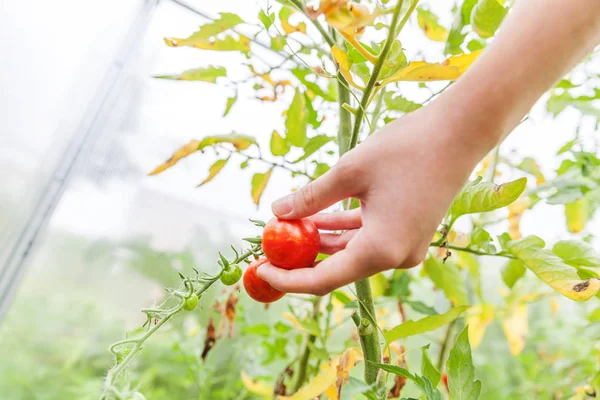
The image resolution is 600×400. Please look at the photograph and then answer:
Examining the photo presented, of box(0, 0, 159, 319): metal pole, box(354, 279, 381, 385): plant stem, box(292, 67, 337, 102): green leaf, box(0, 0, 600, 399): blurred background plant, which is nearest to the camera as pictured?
box(354, 279, 381, 385): plant stem

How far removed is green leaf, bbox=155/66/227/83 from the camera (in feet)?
2.44

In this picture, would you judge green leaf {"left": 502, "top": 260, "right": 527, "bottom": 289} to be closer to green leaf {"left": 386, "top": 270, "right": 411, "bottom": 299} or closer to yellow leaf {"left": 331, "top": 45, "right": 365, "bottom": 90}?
green leaf {"left": 386, "top": 270, "right": 411, "bottom": 299}

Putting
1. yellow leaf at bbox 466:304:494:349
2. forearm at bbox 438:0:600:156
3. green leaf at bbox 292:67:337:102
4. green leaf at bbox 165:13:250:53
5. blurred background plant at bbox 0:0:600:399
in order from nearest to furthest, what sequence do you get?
forearm at bbox 438:0:600:156
green leaf at bbox 165:13:250:53
green leaf at bbox 292:67:337:102
yellow leaf at bbox 466:304:494:349
blurred background plant at bbox 0:0:600:399

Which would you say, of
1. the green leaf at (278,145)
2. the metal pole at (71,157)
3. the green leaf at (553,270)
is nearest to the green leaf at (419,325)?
the green leaf at (553,270)

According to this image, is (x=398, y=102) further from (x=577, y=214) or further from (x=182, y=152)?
(x=577, y=214)

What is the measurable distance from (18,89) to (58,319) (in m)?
0.67

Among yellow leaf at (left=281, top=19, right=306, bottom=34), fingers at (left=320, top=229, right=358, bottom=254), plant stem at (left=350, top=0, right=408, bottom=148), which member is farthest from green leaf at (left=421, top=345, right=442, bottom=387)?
yellow leaf at (left=281, top=19, right=306, bottom=34)

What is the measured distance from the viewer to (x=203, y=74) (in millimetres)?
758

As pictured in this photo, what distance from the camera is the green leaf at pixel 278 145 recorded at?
75 centimetres

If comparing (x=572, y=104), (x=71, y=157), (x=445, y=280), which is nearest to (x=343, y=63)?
(x=445, y=280)

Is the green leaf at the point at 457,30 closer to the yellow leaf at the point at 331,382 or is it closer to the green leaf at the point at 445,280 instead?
the green leaf at the point at 445,280

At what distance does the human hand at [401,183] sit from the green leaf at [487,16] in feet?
1.12

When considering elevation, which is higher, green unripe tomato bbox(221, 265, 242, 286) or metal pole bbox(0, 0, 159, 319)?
metal pole bbox(0, 0, 159, 319)

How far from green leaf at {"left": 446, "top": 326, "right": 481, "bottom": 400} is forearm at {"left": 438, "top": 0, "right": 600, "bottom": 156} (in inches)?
10.8
